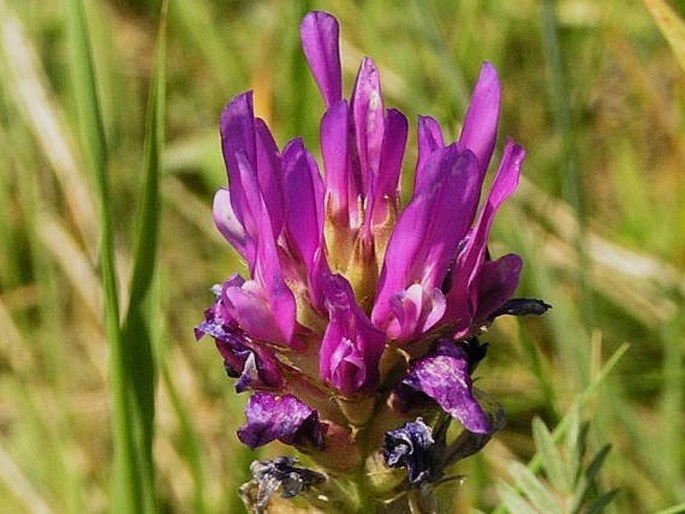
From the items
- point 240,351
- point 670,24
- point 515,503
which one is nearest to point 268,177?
point 240,351

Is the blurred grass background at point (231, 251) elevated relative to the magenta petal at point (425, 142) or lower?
elevated

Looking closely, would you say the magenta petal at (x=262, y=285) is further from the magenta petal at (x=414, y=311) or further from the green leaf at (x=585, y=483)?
the green leaf at (x=585, y=483)

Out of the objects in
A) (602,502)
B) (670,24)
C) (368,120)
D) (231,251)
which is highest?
(231,251)

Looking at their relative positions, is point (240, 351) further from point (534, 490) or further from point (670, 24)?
point (670, 24)

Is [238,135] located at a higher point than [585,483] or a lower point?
higher

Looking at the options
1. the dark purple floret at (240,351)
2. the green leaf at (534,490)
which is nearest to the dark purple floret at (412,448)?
the dark purple floret at (240,351)

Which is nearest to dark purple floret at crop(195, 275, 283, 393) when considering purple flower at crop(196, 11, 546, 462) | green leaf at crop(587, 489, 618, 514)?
purple flower at crop(196, 11, 546, 462)

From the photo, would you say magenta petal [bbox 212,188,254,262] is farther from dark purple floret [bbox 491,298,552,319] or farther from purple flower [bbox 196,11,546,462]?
dark purple floret [bbox 491,298,552,319]

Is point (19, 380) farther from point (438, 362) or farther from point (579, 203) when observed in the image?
point (438, 362)
